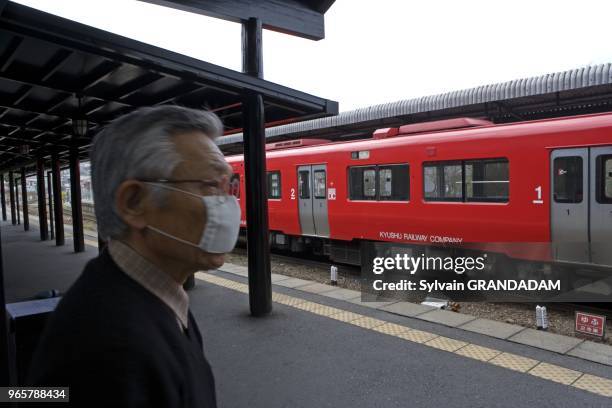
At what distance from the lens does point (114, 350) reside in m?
1.01

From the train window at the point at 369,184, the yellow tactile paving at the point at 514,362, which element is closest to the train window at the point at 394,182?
the train window at the point at 369,184

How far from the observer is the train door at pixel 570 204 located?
20.8 feet

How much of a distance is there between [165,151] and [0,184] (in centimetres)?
2901

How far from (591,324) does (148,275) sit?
5576 mm

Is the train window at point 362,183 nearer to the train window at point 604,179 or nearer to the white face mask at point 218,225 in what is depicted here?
the train window at point 604,179

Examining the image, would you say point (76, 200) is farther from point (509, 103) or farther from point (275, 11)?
point (509, 103)

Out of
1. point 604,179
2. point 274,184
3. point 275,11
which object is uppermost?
point 275,11

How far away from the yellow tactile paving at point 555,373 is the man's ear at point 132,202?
4131 mm

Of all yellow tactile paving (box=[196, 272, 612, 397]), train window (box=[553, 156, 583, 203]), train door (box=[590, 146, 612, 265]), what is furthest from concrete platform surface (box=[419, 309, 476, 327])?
train window (box=[553, 156, 583, 203])

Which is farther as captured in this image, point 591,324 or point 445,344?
point 591,324

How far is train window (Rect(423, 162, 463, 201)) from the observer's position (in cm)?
760

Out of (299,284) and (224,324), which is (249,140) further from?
(299,284)

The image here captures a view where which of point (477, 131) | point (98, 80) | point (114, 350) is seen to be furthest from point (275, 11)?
point (114, 350)

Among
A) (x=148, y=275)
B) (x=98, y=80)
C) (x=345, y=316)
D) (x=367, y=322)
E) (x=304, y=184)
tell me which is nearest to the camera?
(x=148, y=275)
